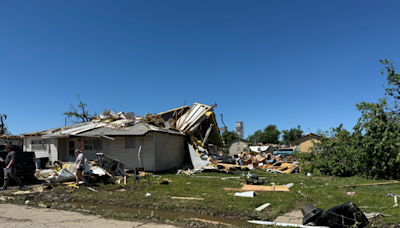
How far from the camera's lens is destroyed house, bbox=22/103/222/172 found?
18.0 m

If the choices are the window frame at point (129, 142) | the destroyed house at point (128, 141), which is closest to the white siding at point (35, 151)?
the destroyed house at point (128, 141)

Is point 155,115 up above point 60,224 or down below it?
above

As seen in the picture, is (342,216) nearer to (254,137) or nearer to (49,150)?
(49,150)

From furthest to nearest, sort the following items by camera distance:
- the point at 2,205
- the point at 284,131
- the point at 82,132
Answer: the point at 284,131
the point at 82,132
the point at 2,205

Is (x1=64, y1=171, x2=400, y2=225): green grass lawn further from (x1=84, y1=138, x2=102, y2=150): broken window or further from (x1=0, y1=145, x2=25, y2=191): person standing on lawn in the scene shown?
(x1=84, y1=138, x2=102, y2=150): broken window

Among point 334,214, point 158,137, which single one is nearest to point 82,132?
point 158,137

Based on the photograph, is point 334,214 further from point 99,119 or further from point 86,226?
point 99,119

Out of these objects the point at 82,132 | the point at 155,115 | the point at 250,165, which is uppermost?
the point at 155,115

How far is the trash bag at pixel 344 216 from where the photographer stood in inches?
223

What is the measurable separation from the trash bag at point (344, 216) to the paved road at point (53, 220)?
3332mm

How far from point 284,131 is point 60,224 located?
8630 centimetres

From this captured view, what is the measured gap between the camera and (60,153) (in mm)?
19094

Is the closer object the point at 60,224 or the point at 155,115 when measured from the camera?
the point at 60,224

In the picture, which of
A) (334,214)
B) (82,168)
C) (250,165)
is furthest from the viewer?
(250,165)
